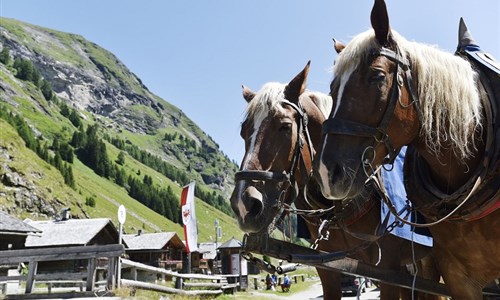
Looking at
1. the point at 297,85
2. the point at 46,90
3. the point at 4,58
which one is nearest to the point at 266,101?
the point at 297,85

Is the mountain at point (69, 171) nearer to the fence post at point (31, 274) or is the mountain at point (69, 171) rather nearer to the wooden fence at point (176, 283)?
the wooden fence at point (176, 283)

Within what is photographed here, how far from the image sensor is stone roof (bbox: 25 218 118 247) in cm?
4441

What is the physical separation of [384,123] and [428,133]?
0.40m

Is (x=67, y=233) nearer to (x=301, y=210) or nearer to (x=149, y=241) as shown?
(x=149, y=241)

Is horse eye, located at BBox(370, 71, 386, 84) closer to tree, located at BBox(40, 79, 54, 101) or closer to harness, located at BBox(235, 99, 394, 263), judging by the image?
harness, located at BBox(235, 99, 394, 263)

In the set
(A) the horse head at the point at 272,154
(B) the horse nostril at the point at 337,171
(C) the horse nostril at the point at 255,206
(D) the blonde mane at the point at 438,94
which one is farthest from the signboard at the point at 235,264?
(B) the horse nostril at the point at 337,171

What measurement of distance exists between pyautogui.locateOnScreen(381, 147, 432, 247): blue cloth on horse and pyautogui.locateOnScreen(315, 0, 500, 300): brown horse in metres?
0.67

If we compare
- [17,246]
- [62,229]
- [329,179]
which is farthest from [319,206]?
[62,229]

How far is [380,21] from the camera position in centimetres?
258

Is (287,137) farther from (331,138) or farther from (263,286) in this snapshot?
(263,286)

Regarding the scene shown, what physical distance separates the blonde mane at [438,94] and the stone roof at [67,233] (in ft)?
152

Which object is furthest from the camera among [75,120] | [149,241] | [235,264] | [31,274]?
[75,120]

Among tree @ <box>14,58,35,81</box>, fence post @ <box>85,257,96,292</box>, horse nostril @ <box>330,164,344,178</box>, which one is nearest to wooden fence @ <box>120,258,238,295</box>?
fence post @ <box>85,257,96,292</box>

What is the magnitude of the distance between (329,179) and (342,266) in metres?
1.41
